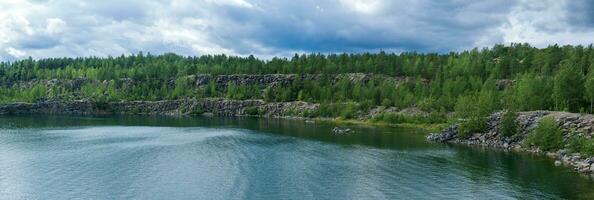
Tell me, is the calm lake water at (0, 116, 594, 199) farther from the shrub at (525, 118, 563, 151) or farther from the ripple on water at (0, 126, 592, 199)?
the shrub at (525, 118, 563, 151)

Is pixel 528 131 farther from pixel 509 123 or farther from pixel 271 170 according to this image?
pixel 271 170

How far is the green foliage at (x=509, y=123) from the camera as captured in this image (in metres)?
123

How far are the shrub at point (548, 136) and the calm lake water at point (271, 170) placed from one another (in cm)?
665

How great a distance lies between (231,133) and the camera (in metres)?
160

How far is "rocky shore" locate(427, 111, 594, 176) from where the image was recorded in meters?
95.5

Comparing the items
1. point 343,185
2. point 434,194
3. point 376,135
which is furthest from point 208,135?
point 434,194

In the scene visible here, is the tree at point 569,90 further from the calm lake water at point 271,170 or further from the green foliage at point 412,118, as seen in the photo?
the green foliage at point 412,118

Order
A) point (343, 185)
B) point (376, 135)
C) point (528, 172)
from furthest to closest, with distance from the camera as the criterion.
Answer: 1. point (376, 135)
2. point (528, 172)
3. point (343, 185)

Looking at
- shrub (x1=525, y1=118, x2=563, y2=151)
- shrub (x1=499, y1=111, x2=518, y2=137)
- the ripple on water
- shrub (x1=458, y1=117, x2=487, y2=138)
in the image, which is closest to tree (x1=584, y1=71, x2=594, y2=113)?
shrub (x1=499, y1=111, x2=518, y2=137)

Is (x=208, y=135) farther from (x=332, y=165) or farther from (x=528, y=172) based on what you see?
(x=528, y=172)

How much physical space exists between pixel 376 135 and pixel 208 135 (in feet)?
156

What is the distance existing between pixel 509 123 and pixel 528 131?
4654 mm

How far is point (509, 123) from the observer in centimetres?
12338

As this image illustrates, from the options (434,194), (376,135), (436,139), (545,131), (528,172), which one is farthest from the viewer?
(376,135)
